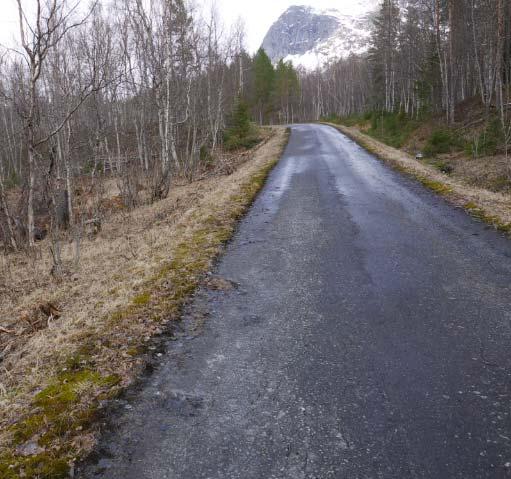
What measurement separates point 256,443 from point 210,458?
334mm

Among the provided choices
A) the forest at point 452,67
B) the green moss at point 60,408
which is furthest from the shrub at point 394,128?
the green moss at point 60,408

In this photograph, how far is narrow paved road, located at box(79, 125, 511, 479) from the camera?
9.23 ft

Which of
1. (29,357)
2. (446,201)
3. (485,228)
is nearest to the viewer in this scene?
(29,357)

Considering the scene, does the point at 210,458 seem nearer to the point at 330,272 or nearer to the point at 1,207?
the point at 330,272

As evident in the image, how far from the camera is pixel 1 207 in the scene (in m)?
13.1

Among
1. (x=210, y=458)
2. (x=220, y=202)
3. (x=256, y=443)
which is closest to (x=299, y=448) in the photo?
(x=256, y=443)

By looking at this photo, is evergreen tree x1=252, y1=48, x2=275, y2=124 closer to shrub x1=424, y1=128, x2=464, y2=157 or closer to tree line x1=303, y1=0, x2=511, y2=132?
tree line x1=303, y1=0, x2=511, y2=132

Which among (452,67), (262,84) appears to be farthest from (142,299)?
(262,84)

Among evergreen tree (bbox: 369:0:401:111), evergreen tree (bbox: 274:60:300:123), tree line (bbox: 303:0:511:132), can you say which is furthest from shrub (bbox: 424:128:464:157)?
evergreen tree (bbox: 274:60:300:123)

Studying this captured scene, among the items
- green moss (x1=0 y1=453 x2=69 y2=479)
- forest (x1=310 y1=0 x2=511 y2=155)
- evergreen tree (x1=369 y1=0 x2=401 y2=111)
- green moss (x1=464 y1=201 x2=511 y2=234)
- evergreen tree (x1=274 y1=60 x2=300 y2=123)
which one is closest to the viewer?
green moss (x1=0 y1=453 x2=69 y2=479)

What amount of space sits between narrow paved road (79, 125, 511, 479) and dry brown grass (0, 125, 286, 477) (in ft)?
1.26

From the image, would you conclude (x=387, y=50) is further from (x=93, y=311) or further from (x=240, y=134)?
(x=93, y=311)

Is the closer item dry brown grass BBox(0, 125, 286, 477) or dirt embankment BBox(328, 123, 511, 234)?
dry brown grass BBox(0, 125, 286, 477)

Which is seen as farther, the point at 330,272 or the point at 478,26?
the point at 478,26
